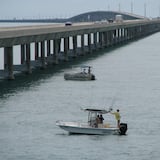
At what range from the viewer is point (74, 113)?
206ft

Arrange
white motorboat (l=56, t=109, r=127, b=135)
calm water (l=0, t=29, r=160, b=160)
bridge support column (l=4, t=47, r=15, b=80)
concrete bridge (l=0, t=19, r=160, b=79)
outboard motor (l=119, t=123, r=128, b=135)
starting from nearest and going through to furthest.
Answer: calm water (l=0, t=29, r=160, b=160) < outboard motor (l=119, t=123, r=128, b=135) < white motorboat (l=56, t=109, r=127, b=135) < bridge support column (l=4, t=47, r=15, b=80) < concrete bridge (l=0, t=19, r=160, b=79)

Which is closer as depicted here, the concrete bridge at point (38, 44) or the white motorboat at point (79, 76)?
the concrete bridge at point (38, 44)

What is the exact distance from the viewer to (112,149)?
49.2 meters

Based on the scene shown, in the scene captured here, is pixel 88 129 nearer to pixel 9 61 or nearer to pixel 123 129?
pixel 123 129

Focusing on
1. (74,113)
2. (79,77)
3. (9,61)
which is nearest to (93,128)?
(74,113)

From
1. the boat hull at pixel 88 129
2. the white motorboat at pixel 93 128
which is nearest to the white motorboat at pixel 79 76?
the white motorboat at pixel 93 128

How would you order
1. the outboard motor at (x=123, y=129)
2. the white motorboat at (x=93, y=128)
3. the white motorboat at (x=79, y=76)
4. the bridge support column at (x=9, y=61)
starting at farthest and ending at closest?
the white motorboat at (x=79, y=76) → the bridge support column at (x=9, y=61) → the white motorboat at (x=93, y=128) → the outboard motor at (x=123, y=129)

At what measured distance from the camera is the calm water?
48.4 m

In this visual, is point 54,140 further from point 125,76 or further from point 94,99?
point 125,76

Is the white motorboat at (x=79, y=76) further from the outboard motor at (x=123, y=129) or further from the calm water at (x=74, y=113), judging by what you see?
the outboard motor at (x=123, y=129)

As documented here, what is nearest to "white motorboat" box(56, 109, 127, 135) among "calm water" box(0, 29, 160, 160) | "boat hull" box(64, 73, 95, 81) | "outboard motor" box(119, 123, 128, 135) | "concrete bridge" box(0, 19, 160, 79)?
"outboard motor" box(119, 123, 128, 135)

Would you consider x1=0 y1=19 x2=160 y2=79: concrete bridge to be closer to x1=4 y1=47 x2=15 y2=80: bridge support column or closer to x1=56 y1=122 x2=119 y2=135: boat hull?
x1=4 y1=47 x2=15 y2=80: bridge support column

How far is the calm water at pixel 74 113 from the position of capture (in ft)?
159

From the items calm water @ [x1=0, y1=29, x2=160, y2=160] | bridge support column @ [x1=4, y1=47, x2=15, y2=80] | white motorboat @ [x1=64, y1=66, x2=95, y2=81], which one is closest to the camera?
calm water @ [x1=0, y1=29, x2=160, y2=160]
